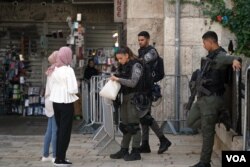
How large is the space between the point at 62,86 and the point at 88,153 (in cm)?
184

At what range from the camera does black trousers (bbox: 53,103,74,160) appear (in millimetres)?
8398

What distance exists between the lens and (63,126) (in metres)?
8.39

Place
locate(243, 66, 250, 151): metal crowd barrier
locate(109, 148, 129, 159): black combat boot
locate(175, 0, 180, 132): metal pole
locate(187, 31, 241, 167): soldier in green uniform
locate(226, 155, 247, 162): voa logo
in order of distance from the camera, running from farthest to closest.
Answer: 1. locate(175, 0, 180, 132): metal pole
2. locate(109, 148, 129, 159): black combat boot
3. locate(187, 31, 241, 167): soldier in green uniform
4. locate(243, 66, 250, 151): metal crowd barrier
5. locate(226, 155, 247, 162): voa logo

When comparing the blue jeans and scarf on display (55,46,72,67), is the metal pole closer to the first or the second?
the blue jeans

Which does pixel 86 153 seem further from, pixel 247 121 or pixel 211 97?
pixel 247 121

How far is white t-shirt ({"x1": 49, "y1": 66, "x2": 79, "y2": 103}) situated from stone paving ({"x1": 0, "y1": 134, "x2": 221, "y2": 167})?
1090 millimetres

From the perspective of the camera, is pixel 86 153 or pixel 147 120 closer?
pixel 147 120

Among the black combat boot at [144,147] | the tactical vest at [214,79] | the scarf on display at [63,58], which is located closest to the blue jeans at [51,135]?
the scarf on display at [63,58]

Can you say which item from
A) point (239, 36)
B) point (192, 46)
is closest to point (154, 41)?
point (192, 46)

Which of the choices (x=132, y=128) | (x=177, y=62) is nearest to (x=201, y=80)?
(x=132, y=128)

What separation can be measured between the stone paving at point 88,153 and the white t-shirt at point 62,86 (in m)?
1.09

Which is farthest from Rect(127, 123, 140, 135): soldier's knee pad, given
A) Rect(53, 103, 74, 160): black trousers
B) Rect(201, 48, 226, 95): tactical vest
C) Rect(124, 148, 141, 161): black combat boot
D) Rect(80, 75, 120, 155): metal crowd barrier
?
Rect(201, 48, 226, 95): tactical vest

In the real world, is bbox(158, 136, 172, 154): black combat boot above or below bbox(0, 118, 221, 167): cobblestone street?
above

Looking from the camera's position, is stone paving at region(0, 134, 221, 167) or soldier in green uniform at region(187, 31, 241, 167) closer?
soldier in green uniform at region(187, 31, 241, 167)
